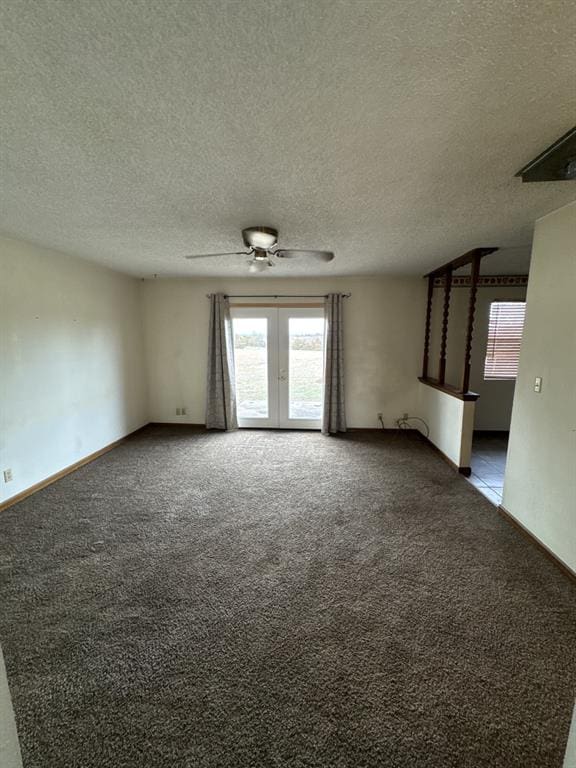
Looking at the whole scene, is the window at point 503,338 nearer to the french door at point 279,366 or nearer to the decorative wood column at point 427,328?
the decorative wood column at point 427,328

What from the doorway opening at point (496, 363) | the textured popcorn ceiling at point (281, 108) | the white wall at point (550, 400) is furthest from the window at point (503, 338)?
the textured popcorn ceiling at point (281, 108)

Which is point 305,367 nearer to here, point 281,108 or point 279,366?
point 279,366

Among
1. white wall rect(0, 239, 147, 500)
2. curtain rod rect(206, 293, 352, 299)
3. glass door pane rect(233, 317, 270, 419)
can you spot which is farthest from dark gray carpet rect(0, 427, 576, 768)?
curtain rod rect(206, 293, 352, 299)

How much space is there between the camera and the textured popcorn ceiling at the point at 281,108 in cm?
88

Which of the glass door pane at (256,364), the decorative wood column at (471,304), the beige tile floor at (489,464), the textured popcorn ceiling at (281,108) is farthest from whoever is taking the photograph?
the glass door pane at (256,364)

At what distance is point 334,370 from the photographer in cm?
455

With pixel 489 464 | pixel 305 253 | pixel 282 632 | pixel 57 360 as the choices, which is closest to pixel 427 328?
pixel 489 464

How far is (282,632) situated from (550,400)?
7.48 feet

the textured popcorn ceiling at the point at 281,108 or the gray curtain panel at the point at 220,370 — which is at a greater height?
the textured popcorn ceiling at the point at 281,108

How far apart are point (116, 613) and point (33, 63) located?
2416 millimetres

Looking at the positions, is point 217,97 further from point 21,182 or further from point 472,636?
point 472,636

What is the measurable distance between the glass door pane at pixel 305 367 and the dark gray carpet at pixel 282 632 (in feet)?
6.59

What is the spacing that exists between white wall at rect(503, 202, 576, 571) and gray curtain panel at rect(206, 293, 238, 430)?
3548 millimetres

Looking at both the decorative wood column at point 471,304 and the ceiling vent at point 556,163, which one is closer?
the ceiling vent at point 556,163
